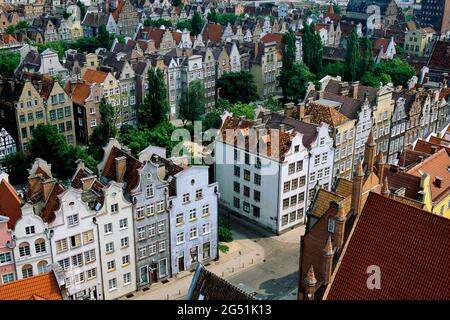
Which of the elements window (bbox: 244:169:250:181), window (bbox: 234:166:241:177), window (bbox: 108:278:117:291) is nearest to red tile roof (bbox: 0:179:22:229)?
window (bbox: 108:278:117:291)

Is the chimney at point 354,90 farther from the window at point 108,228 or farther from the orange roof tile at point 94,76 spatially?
the window at point 108,228

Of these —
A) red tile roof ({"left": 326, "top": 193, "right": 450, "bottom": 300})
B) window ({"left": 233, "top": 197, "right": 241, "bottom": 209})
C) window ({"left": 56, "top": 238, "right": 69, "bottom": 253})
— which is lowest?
window ({"left": 233, "top": 197, "right": 241, "bottom": 209})

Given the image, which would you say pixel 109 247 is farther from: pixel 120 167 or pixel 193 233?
pixel 193 233

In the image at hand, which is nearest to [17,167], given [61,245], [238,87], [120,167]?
[120,167]

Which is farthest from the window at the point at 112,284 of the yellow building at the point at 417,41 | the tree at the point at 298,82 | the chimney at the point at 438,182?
the yellow building at the point at 417,41

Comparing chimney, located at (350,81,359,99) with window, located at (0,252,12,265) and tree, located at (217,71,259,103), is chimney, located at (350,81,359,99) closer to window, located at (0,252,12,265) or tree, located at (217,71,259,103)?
tree, located at (217,71,259,103)
